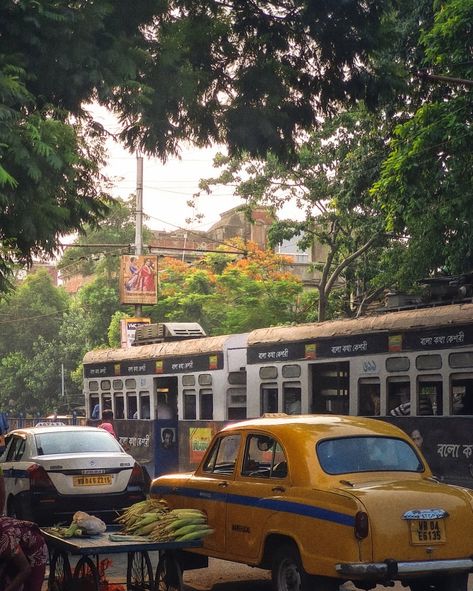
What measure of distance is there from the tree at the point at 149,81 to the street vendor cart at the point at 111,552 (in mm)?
2892

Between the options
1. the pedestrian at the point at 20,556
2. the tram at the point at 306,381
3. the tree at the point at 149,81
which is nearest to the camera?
the pedestrian at the point at 20,556

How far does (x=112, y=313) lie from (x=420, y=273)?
3865 cm

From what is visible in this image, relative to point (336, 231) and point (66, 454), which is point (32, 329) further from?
point (66, 454)

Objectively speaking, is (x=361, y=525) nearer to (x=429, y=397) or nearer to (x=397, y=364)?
(x=429, y=397)

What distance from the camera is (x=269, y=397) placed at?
20141 millimetres

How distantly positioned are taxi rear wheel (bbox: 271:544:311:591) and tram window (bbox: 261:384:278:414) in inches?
424

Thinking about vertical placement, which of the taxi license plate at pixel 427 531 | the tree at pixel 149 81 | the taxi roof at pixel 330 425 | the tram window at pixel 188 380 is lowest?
the taxi license plate at pixel 427 531

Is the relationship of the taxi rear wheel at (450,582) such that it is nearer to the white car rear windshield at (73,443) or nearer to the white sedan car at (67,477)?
the white sedan car at (67,477)

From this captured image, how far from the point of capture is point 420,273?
87.9ft

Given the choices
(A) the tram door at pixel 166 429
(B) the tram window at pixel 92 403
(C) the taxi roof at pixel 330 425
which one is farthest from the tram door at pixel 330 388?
(B) the tram window at pixel 92 403

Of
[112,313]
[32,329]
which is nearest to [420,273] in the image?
[112,313]

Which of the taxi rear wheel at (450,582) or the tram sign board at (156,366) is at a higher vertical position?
the tram sign board at (156,366)

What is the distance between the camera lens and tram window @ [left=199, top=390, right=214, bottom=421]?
22.3 metres

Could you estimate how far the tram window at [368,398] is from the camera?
56.3 ft
